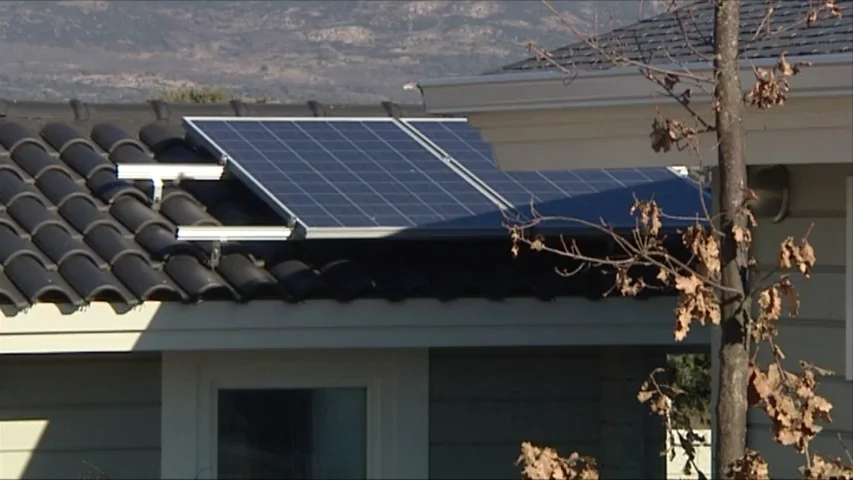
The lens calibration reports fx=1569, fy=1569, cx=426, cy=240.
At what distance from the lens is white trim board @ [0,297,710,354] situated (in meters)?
8.57

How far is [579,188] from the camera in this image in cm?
1016

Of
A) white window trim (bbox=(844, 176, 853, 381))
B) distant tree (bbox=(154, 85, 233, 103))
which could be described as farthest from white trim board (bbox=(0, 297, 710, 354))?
distant tree (bbox=(154, 85, 233, 103))

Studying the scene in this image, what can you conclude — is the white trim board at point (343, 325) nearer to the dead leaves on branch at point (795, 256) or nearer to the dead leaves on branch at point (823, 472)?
the dead leaves on branch at point (823, 472)

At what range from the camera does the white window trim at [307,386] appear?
939 cm

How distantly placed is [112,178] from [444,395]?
98.9 inches

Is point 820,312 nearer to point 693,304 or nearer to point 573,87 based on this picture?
point 573,87

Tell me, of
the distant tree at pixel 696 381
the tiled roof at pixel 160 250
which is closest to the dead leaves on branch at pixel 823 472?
the tiled roof at pixel 160 250

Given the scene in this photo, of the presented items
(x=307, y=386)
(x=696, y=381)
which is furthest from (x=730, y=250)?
(x=696, y=381)

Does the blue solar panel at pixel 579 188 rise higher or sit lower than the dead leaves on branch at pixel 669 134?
higher

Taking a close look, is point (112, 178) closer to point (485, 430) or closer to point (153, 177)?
point (153, 177)

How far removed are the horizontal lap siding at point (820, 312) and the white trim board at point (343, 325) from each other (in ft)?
7.87

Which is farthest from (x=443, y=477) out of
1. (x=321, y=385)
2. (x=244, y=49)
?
(x=244, y=49)

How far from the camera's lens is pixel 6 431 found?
9.25 m

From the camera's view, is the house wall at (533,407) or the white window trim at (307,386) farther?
the house wall at (533,407)
